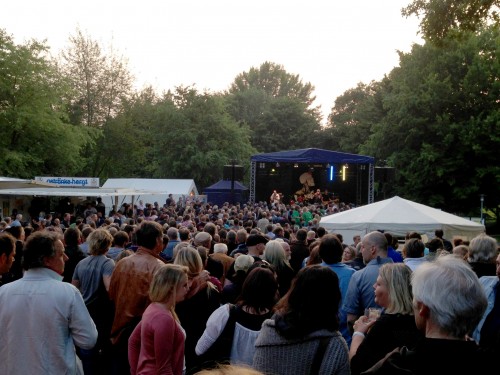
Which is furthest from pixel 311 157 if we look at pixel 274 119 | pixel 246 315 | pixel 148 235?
pixel 274 119

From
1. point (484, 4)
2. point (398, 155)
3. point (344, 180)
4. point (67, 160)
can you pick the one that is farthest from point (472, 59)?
point (484, 4)

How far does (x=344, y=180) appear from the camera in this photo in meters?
37.0

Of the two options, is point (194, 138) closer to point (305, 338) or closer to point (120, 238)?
point (120, 238)

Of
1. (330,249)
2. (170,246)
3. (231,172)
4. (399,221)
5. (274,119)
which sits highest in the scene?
(274,119)

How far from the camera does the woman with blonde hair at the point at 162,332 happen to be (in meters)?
4.26

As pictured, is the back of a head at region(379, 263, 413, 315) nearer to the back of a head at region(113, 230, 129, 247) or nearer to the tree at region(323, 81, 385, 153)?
the back of a head at region(113, 230, 129, 247)

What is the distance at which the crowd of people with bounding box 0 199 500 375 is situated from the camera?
8.36 feet

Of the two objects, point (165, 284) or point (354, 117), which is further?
point (354, 117)

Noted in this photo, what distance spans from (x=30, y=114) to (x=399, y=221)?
2854 centimetres

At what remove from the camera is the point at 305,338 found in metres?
3.17

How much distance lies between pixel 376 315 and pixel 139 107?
52210mm

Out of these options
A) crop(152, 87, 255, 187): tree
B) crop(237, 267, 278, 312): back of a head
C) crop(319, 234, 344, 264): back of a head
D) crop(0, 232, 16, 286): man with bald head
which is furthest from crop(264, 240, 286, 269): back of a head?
crop(152, 87, 255, 187): tree

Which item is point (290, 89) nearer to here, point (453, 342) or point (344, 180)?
point (344, 180)

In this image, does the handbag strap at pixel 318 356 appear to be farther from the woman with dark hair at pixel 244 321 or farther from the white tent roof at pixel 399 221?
the white tent roof at pixel 399 221
